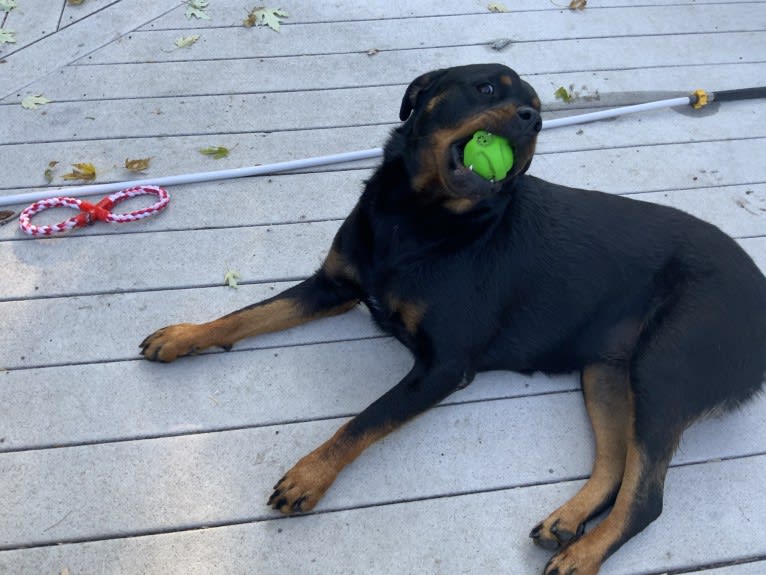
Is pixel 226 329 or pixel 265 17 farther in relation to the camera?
pixel 265 17

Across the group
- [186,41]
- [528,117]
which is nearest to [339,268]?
[528,117]

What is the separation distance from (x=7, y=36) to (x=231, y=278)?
2.13 metres

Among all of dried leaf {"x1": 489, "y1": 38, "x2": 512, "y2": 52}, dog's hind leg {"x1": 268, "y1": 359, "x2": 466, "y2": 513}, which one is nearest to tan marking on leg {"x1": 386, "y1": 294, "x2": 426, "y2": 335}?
dog's hind leg {"x1": 268, "y1": 359, "x2": 466, "y2": 513}

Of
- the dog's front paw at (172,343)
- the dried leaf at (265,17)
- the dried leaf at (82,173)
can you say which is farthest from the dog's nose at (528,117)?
the dried leaf at (265,17)

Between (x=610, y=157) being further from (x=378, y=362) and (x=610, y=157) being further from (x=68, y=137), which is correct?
(x=68, y=137)

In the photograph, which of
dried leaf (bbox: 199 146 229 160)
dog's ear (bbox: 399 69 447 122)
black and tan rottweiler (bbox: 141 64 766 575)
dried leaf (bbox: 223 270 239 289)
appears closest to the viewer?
black and tan rottweiler (bbox: 141 64 766 575)

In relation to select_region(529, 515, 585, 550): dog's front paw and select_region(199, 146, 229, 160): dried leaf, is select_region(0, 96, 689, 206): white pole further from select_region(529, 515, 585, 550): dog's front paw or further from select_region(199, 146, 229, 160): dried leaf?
select_region(529, 515, 585, 550): dog's front paw

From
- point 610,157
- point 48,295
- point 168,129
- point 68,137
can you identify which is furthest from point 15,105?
point 610,157

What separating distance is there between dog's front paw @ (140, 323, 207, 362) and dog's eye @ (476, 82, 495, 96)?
51.2 inches

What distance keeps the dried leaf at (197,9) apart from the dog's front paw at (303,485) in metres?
3.01

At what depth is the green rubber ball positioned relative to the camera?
2256 millimetres

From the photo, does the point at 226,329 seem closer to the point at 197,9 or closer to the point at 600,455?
the point at 600,455

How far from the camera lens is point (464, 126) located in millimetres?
2332

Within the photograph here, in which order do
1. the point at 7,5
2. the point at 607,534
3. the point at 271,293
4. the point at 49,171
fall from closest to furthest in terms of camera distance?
the point at 607,534
the point at 271,293
the point at 49,171
the point at 7,5
